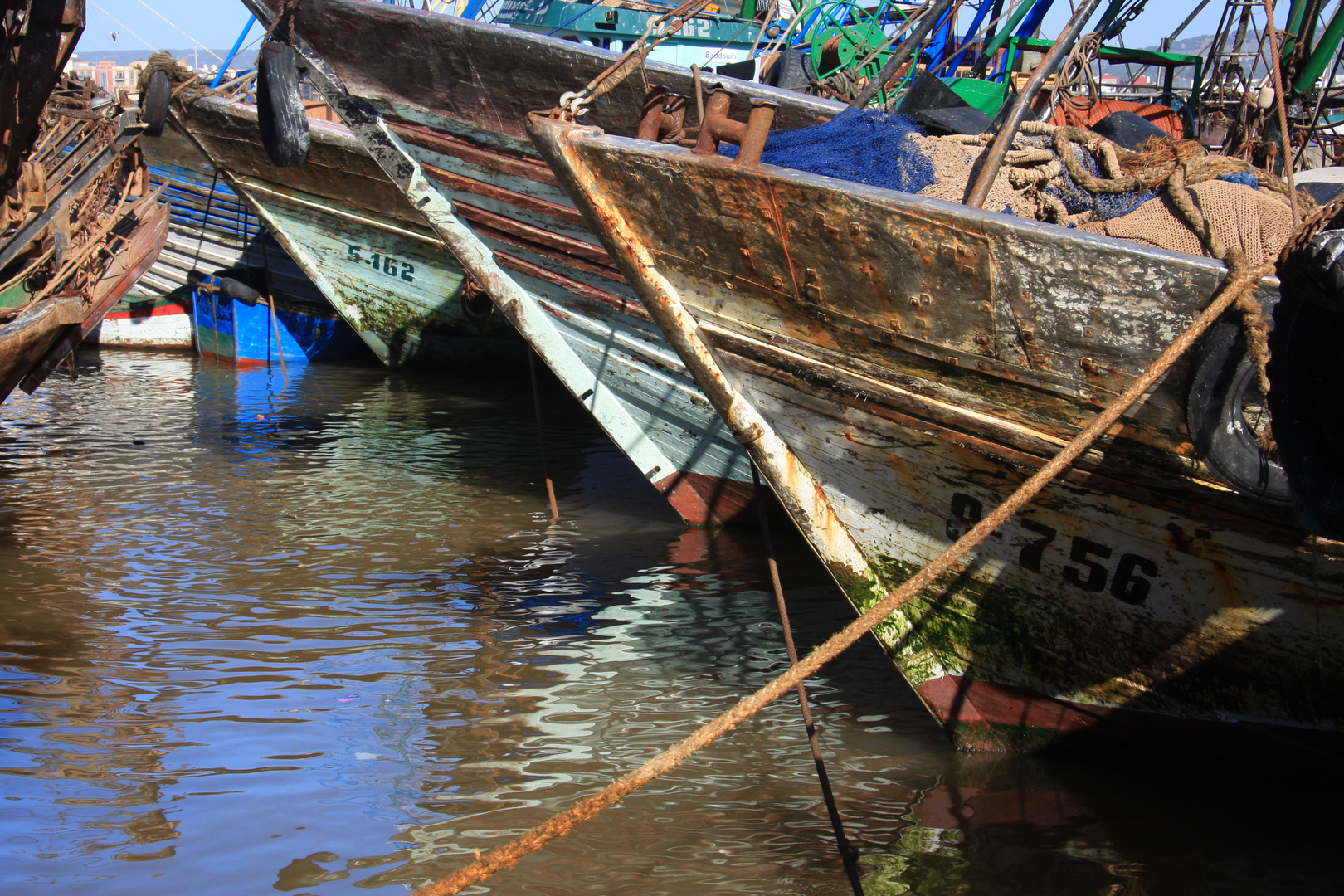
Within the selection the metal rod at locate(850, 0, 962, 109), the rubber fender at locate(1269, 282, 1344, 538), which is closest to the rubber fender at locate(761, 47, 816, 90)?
the metal rod at locate(850, 0, 962, 109)

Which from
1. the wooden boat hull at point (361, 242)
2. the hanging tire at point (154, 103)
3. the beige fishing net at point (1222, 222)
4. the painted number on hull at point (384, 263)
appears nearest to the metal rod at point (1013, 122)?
the beige fishing net at point (1222, 222)

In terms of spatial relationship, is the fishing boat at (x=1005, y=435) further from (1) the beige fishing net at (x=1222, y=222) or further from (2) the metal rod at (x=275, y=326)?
(2) the metal rod at (x=275, y=326)

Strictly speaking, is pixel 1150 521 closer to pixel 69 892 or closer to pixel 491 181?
pixel 69 892

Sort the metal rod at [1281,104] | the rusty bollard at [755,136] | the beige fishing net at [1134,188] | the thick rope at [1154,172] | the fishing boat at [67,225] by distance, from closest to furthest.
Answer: the metal rod at [1281,104], the beige fishing net at [1134,188], the thick rope at [1154,172], the rusty bollard at [755,136], the fishing boat at [67,225]

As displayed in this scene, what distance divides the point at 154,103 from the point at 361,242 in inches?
89.1

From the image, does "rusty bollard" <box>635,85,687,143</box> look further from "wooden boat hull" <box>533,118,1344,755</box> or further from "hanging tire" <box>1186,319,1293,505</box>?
"hanging tire" <box>1186,319,1293,505</box>

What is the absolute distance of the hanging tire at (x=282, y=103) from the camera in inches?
211

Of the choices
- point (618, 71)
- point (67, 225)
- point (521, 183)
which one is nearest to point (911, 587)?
point (618, 71)

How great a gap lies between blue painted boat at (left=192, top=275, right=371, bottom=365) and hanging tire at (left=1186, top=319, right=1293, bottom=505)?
38.9ft

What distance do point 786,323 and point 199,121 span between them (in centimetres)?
956

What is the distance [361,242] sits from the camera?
33.5 ft

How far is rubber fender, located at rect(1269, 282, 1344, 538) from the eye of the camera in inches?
80.4

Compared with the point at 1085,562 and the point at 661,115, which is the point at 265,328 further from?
the point at 1085,562

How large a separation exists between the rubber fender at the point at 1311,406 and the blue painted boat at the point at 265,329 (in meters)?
12.1
